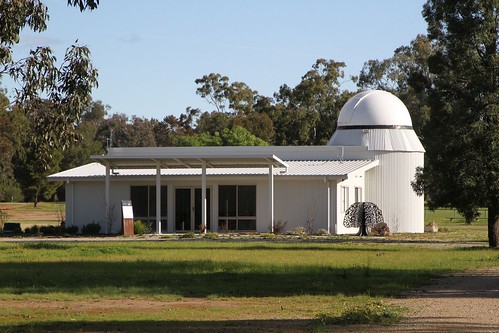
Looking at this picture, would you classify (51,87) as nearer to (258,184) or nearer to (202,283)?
(202,283)

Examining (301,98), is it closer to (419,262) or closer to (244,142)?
(244,142)

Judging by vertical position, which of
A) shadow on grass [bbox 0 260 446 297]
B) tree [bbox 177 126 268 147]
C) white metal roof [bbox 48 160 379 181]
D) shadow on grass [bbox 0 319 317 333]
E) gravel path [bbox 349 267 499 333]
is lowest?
shadow on grass [bbox 0 319 317 333]

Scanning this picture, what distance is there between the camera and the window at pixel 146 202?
4659 cm

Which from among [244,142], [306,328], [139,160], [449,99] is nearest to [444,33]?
[449,99]

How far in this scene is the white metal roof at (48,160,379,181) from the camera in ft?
148

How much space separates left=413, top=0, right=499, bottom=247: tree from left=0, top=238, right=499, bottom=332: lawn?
1.89 metres

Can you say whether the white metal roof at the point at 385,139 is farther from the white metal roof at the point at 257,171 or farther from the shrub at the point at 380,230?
the shrub at the point at 380,230

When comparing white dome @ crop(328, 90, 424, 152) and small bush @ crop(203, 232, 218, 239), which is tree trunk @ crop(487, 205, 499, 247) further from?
white dome @ crop(328, 90, 424, 152)

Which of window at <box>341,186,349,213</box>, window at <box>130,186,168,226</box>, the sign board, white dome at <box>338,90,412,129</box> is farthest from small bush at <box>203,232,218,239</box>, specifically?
white dome at <box>338,90,412,129</box>

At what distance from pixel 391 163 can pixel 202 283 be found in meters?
28.9

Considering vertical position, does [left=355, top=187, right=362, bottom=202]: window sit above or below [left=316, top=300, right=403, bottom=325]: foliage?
above

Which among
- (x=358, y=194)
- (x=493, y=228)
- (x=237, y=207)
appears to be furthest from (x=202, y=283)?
(x=358, y=194)

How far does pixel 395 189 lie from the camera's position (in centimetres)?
4922

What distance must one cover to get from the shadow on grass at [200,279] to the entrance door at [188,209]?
19.7 meters
